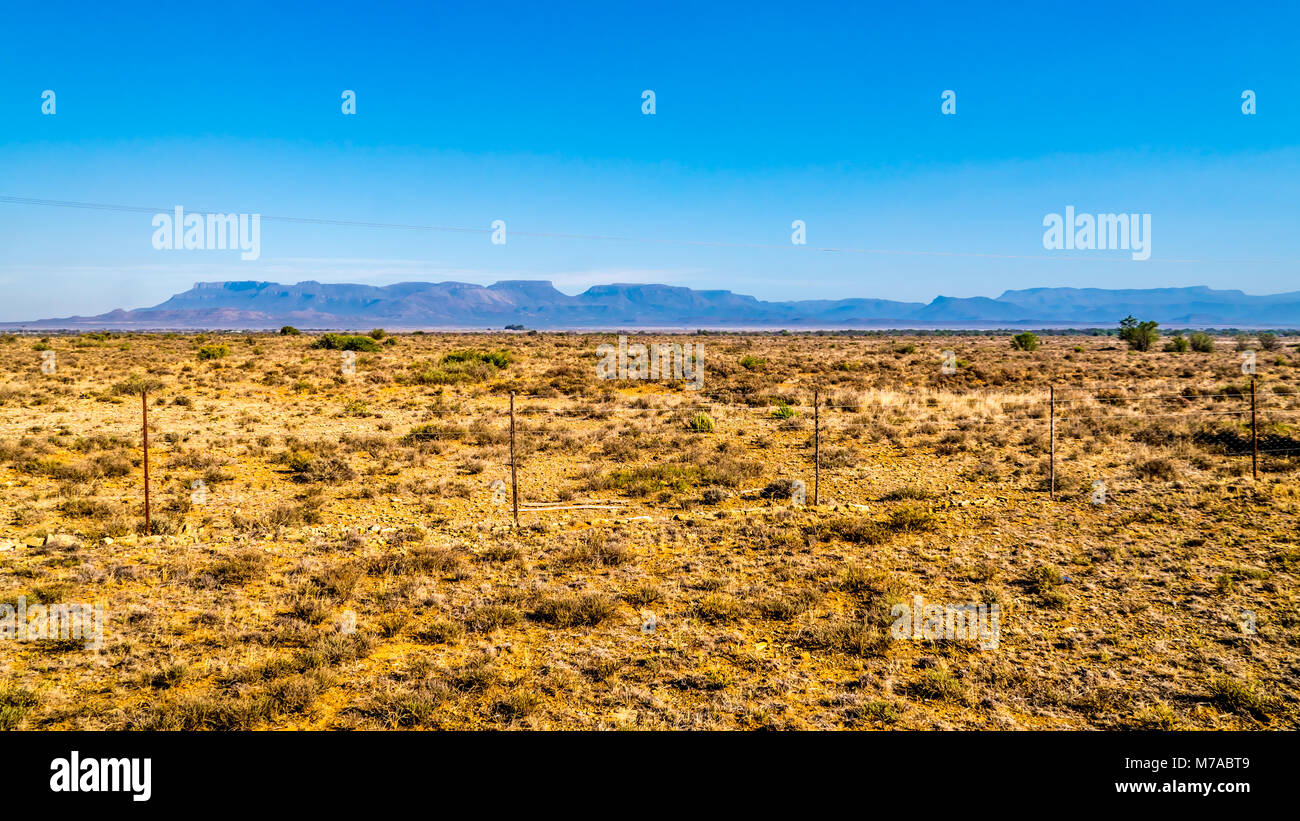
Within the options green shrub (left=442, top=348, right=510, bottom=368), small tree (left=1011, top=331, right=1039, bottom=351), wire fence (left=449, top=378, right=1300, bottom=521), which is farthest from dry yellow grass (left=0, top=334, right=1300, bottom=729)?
small tree (left=1011, top=331, right=1039, bottom=351)

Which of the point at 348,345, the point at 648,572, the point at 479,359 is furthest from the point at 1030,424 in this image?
the point at 348,345

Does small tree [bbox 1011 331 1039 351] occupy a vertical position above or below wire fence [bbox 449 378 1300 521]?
above

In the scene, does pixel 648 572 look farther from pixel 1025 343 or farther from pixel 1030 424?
pixel 1025 343

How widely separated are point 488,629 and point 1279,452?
18.6 meters

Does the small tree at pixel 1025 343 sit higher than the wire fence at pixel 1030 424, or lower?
higher

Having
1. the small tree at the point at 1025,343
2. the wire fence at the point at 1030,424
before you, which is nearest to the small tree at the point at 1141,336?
the small tree at the point at 1025,343

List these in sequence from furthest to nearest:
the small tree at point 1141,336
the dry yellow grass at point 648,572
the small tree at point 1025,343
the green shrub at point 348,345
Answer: the small tree at point 1025,343, the small tree at point 1141,336, the green shrub at point 348,345, the dry yellow grass at point 648,572

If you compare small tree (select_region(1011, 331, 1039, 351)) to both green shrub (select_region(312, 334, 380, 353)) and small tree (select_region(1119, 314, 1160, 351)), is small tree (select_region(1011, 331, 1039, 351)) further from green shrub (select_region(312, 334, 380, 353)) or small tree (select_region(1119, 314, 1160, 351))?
green shrub (select_region(312, 334, 380, 353))

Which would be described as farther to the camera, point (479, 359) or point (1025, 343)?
point (1025, 343)

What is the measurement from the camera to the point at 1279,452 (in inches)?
629

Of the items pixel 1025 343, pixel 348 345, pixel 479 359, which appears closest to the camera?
pixel 479 359

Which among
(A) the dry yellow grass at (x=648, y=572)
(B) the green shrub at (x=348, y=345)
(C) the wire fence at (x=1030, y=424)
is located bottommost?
(A) the dry yellow grass at (x=648, y=572)

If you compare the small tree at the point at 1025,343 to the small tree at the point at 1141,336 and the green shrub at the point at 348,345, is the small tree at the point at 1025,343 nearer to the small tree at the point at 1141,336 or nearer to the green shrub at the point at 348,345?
the small tree at the point at 1141,336
